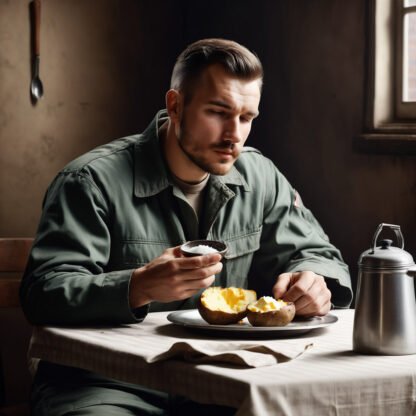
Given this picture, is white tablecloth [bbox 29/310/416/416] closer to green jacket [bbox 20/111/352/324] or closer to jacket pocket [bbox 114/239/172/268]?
green jacket [bbox 20/111/352/324]

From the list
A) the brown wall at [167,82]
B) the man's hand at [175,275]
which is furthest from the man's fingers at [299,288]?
the brown wall at [167,82]

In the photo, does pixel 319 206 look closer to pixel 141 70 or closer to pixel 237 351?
pixel 141 70

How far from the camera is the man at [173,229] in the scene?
1.96 metres

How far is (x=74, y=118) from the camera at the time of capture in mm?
3809

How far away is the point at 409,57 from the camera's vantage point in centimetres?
317

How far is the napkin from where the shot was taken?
1.58 m

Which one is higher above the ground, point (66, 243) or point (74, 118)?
point (74, 118)

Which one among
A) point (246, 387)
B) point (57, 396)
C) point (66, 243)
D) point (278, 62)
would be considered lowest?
point (57, 396)

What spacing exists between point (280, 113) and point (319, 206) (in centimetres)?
46

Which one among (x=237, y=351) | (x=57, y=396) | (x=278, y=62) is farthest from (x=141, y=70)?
(x=237, y=351)

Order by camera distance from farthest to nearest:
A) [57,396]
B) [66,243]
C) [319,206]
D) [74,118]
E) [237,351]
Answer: [74,118] < [319,206] < [66,243] < [57,396] < [237,351]

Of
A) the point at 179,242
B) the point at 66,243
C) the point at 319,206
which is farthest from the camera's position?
the point at 319,206

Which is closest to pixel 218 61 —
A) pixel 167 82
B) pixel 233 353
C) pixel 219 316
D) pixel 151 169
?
pixel 151 169

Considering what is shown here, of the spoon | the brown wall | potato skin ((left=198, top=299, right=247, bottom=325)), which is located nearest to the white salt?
potato skin ((left=198, top=299, right=247, bottom=325))
